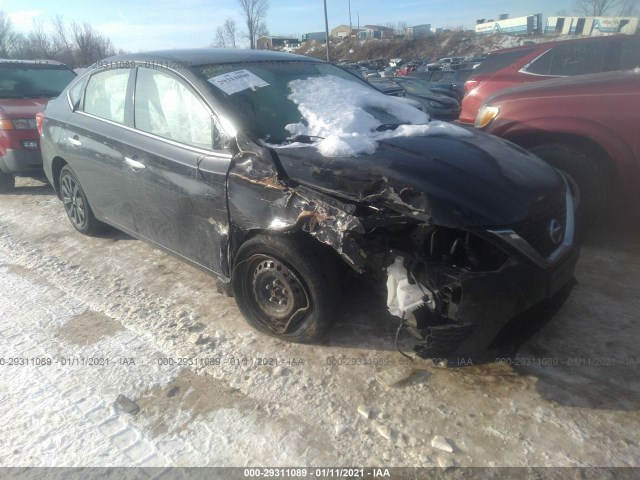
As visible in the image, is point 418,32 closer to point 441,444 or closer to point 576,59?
point 576,59

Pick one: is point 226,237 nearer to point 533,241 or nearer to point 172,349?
point 172,349

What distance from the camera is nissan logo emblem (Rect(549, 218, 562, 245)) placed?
253 centimetres

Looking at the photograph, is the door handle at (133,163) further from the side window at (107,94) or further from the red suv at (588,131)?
the red suv at (588,131)

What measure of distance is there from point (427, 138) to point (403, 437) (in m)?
1.77

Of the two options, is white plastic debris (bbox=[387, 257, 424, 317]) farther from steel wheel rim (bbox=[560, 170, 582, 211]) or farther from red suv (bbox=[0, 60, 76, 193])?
red suv (bbox=[0, 60, 76, 193])

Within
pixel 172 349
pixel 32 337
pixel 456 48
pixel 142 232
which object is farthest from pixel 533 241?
pixel 456 48

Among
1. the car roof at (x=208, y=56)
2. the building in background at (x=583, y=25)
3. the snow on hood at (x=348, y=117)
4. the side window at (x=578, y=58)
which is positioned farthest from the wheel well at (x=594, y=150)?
the building in background at (x=583, y=25)

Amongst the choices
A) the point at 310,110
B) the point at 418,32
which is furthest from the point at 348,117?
the point at 418,32

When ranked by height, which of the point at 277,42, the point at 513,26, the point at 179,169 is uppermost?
the point at 277,42

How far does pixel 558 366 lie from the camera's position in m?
2.63

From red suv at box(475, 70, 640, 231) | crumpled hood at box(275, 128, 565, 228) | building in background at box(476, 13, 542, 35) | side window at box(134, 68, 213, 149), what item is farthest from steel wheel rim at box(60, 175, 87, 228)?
building in background at box(476, 13, 542, 35)

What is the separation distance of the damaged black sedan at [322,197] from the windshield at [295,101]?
1 cm

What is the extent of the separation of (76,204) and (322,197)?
337 centimetres

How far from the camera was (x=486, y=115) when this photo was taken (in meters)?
4.59
